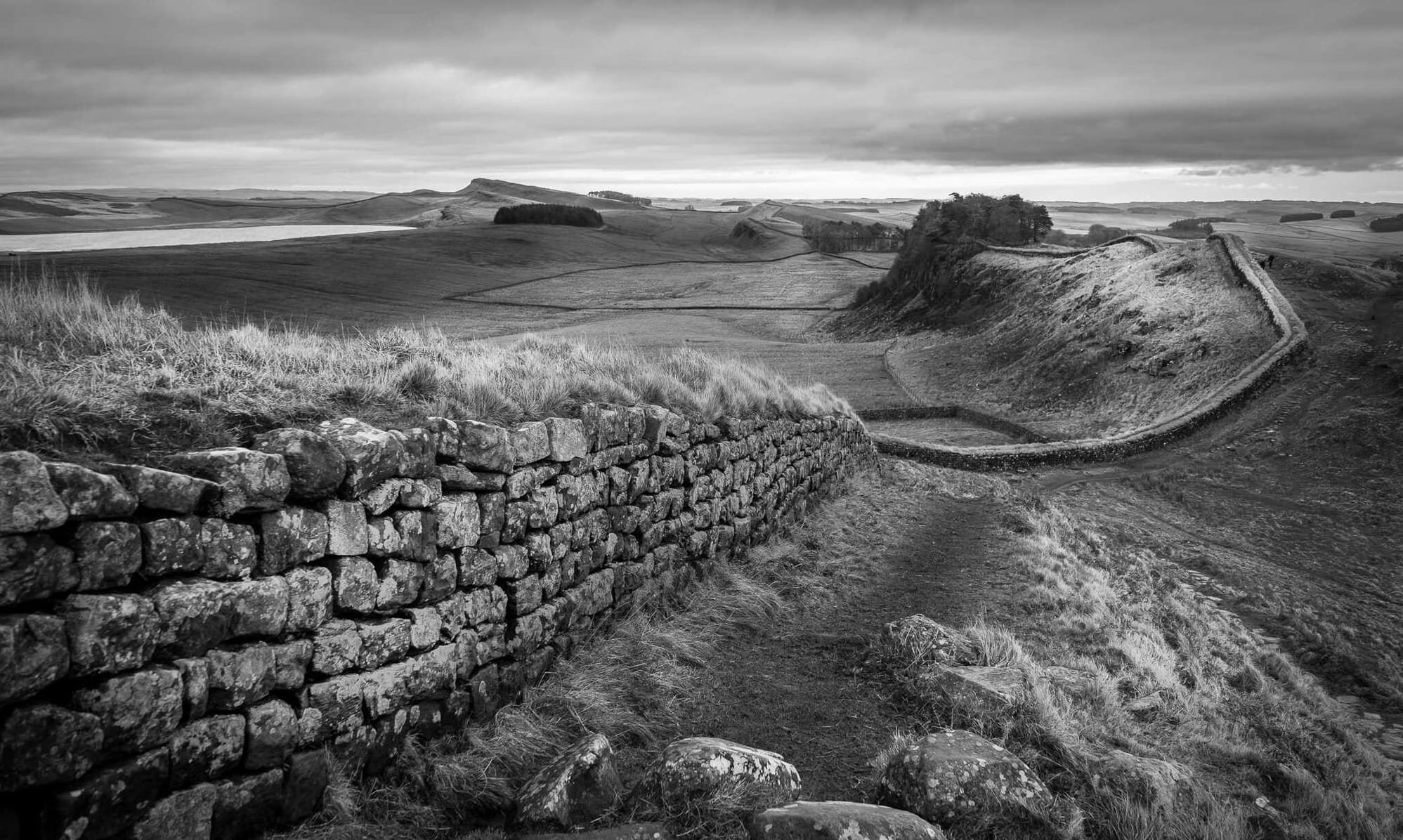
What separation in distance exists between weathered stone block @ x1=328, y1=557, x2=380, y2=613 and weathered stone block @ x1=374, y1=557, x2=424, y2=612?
0.05m

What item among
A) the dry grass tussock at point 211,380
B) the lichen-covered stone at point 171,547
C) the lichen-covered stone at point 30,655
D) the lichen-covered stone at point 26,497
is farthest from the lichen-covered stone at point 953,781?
the lichen-covered stone at point 26,497

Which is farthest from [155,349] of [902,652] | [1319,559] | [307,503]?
[1319,559]

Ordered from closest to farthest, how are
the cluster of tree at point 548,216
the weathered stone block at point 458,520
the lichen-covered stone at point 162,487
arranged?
the lichen-covered stone at point 162,487, the weathered stone block at point 458,520, the cluster of tree at point 548,216

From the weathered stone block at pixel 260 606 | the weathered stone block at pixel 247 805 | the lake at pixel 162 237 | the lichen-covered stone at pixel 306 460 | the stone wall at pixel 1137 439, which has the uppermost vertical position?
the lake at pixel 162 237

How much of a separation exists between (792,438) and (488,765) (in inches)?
410

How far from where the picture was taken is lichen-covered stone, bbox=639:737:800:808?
5.73m

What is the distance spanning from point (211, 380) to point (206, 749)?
2859 mm

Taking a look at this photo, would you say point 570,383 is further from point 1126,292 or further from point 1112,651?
point 1126,292

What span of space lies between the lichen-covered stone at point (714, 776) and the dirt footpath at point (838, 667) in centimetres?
68

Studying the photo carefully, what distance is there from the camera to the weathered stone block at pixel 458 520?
6570 mm

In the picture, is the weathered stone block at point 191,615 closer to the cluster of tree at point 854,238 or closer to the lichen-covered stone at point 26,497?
the lichen-covered stone at point 26,497

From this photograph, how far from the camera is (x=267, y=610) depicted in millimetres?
5098

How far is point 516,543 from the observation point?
757 centimetres

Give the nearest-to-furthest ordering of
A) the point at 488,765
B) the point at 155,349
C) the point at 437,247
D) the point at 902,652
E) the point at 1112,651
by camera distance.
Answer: the point at 488,765
the point at 155,349
the point at 902,652
the point at 1112,651
the point at 437,247
